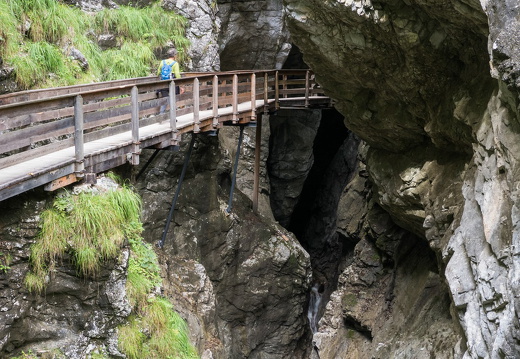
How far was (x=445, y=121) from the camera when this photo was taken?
10.4 meters

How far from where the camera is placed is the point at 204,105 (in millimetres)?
12805

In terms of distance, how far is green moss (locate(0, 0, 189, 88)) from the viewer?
11.1 meters

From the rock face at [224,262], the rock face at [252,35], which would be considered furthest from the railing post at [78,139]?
the rock face at [252,35]

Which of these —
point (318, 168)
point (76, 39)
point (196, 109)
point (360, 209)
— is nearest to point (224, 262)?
point (360, 209)

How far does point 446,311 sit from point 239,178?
9852 mm

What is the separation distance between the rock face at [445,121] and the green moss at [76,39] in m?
4.86

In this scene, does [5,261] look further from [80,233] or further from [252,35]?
[252,35]

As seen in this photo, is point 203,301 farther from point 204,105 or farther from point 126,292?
point 126,292

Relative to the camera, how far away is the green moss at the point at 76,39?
11.1 meters

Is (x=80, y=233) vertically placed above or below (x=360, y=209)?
above

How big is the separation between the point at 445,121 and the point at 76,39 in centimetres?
840

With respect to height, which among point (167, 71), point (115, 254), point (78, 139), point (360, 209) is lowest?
point (360, 209)

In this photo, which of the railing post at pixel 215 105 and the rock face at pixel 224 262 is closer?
the railing post at pixel 215 105

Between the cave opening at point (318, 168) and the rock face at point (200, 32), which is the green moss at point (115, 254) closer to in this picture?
the rock face at point (200, 32)
